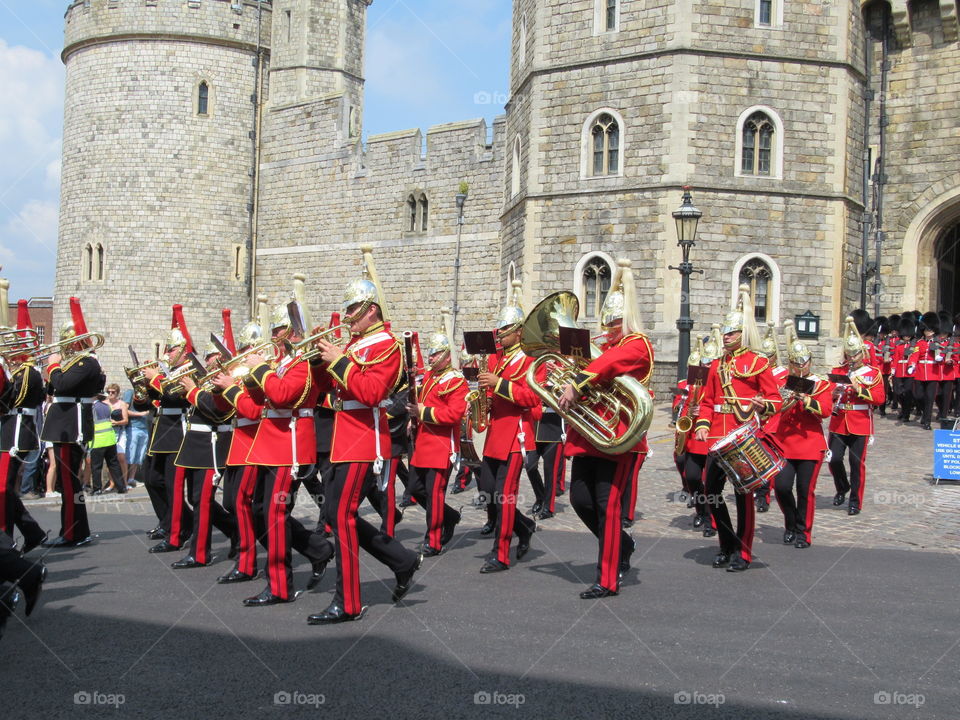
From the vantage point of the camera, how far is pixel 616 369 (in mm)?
6727

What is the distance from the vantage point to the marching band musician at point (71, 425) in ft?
29.3

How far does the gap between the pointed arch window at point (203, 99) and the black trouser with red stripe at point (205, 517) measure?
99.7 feet

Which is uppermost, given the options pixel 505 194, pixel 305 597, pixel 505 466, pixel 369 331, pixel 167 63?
pixel 167 63

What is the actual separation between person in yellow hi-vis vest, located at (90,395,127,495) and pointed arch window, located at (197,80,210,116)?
79.0 ft

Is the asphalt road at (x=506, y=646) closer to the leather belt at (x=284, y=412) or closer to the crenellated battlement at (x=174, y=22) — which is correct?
the leather belt at (x=284, y=412)

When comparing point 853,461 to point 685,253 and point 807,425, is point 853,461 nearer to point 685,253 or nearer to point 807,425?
point 807,425

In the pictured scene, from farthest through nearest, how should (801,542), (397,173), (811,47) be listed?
1. (397,173)
2. (811,47)
3. (801,542)

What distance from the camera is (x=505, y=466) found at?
823 cm

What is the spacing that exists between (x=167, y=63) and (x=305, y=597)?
1287 inches

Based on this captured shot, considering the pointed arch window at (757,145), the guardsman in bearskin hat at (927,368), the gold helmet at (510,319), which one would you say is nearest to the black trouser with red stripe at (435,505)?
the gold helmet at (510,319)

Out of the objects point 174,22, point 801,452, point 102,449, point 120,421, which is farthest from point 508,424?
point 174,22

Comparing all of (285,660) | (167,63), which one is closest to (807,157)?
(285,660)

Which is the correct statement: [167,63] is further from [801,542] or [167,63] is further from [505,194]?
[801,542]

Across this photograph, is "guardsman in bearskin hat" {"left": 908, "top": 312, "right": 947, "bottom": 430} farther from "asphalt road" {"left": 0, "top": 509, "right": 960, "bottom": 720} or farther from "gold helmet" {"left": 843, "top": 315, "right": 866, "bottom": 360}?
"asphalt road" {"left": 0, "top": 509, "right": 960, "bottom": 720}
